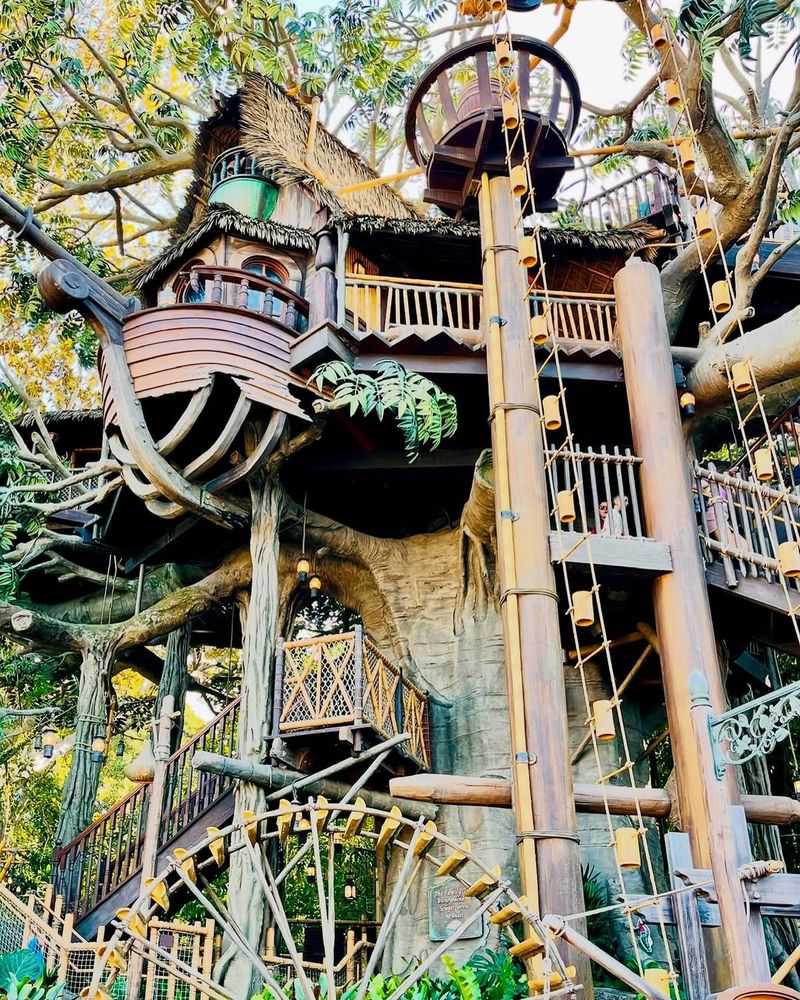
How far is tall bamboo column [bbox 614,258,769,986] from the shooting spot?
7.55m

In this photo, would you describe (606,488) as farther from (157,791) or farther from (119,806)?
(119,806)

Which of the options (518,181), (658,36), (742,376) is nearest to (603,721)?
(742,376)

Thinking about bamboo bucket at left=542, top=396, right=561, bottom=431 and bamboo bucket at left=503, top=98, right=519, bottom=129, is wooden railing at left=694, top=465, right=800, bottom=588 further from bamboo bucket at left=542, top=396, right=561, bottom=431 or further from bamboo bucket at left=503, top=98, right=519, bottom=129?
bamboo bucket at left=503, top=98, right=519, bottom=129

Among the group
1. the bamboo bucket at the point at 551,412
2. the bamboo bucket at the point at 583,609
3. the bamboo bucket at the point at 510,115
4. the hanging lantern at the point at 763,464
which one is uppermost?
the bamboo bucket at the point at 510,115

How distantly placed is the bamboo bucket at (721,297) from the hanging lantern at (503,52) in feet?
9.45

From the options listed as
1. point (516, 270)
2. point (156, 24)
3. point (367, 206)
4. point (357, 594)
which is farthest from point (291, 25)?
point (357, 594)

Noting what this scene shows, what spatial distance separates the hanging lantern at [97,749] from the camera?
1155cm

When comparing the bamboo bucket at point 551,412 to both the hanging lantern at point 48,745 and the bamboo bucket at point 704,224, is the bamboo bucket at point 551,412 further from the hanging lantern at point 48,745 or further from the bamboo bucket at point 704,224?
the hanging lantern at point 48,745

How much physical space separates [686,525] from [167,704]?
4864mm

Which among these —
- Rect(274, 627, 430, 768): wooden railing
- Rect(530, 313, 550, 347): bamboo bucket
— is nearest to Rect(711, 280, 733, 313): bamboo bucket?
Rect(530, 313, 550, 347): bamboo bucket

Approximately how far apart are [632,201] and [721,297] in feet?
21.4

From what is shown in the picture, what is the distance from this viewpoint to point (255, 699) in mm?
9875

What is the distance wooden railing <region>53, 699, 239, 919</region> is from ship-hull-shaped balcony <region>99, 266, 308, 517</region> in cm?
254

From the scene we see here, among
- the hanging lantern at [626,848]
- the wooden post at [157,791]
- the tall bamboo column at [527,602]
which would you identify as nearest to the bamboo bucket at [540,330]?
the tall bamboo column at [527,602]
